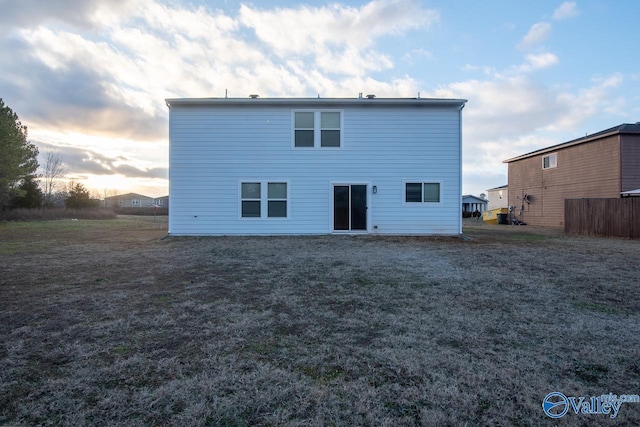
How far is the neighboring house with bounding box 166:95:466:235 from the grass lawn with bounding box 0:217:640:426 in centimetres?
582

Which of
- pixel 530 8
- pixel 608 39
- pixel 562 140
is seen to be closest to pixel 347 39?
pixel 530 8

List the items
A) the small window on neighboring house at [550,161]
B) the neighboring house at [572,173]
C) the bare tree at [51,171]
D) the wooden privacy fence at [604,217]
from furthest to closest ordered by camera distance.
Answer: the bare tree at [51,171] < the small window on neighboring house at [550,161] < the neighboring house at [572,173] < the wooden privacy fence at [604,217]

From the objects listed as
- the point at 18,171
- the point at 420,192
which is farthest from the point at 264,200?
the point at 18,171

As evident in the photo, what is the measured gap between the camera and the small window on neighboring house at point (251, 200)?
465 inches

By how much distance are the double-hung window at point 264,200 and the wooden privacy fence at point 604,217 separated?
42.3 feet

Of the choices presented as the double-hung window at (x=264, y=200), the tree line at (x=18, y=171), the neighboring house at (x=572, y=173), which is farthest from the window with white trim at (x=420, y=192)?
the tree line at (x=18, y=171)


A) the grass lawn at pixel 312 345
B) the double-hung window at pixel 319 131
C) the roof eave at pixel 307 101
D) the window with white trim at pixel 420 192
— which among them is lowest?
the grass lawn at pixel 312 345

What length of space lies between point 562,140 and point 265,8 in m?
19.4

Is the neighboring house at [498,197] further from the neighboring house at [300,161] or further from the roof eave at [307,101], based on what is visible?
the roof eave at [307,101]

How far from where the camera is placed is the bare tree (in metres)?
34.8

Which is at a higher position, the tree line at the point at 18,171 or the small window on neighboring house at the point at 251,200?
the tree line at the point at 18,171

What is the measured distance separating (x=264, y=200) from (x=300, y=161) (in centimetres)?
197

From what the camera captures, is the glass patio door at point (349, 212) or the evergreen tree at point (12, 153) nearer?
the glass patio door at point (349, 212)

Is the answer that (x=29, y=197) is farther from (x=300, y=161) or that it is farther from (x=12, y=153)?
(x=300, y=161)
